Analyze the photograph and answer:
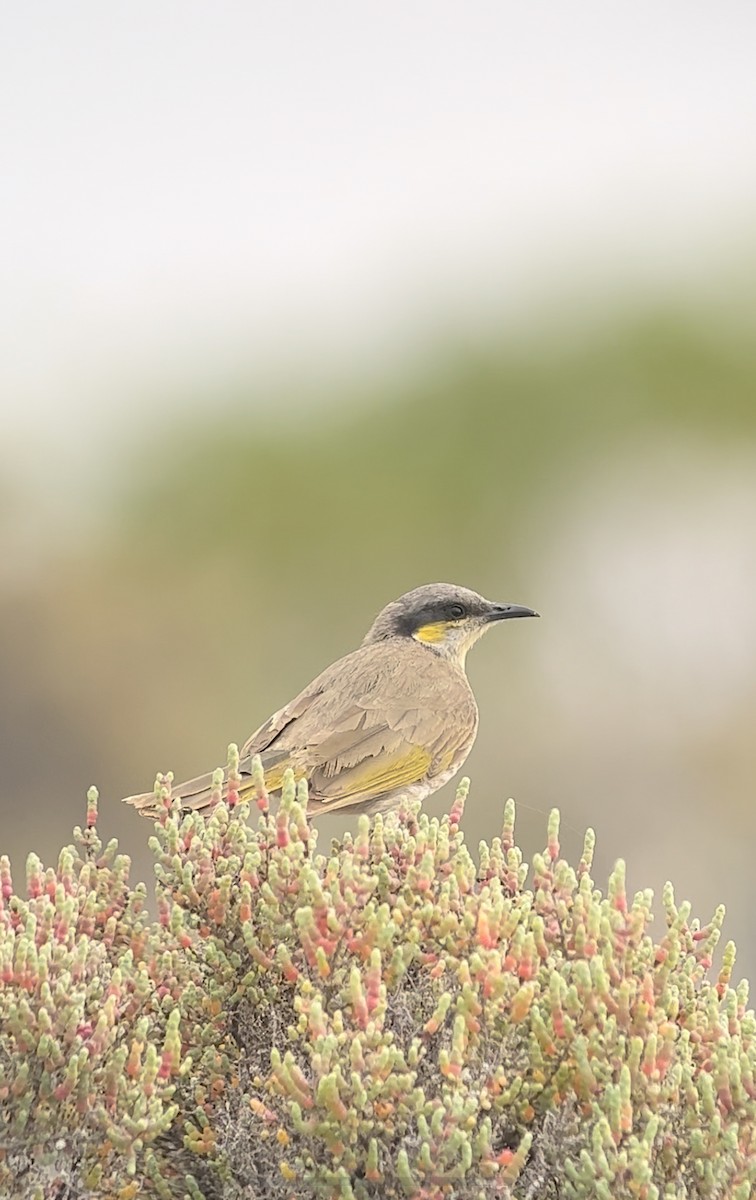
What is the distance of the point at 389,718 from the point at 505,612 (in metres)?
1.01

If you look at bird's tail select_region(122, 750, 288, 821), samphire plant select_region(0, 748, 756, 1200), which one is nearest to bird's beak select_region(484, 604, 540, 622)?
bird's tail select_region(122, 750, 288, 821)

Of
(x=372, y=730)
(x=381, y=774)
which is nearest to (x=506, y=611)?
(x=372, y=730)

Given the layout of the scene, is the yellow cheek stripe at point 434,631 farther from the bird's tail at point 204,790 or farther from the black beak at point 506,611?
the bird's tail at point 204,790

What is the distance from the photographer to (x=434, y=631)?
7.17 m

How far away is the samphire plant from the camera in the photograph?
11.5 feet

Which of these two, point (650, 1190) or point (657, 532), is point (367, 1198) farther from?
point (657, 532)

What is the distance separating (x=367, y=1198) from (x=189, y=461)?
2143 cm

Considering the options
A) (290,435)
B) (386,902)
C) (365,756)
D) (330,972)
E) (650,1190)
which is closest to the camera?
(650,1190)

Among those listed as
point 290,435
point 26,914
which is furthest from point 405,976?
point 290,435

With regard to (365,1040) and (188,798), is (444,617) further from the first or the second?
(365,1040)

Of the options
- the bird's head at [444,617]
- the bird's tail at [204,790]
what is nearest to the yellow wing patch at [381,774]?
the bird's tail at [204,790]

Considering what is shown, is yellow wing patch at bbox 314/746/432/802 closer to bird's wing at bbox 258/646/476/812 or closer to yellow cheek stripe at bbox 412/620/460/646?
bird's wing at bbox 258/646/476/812

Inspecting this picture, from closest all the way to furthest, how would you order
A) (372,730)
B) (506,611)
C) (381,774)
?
(381,774) < (372,730) < (506,611)

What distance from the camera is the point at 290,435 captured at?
2508 cm
